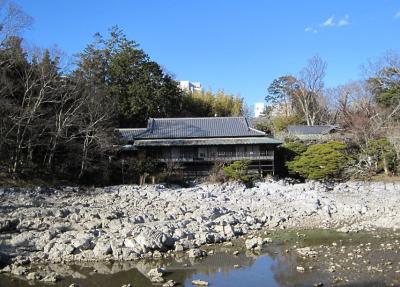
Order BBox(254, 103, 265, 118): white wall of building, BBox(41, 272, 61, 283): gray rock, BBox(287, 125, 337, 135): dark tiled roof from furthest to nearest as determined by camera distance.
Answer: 1. BBox(254, 103, 265, 118): white wall of building
2. BBox(287, 125, 337, 135): dark tiled roof
3. BBox(41, 272, 61, 283): gray rock

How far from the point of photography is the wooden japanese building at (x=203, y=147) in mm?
34094

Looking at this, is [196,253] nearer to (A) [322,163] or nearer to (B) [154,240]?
(B) [154,240]

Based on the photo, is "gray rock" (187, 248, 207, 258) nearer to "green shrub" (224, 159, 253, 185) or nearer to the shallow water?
the shallow water

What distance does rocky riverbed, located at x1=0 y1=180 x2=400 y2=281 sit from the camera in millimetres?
13625

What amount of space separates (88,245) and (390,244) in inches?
362

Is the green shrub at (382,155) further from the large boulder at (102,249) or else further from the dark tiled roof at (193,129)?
the large boulder at (102,249)

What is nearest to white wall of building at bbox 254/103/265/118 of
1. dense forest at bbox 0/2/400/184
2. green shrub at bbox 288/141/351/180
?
dense forest at bbox 0/2/400/184

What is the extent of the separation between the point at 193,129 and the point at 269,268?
82.5 ft

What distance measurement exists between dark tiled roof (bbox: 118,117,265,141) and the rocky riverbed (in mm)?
8946

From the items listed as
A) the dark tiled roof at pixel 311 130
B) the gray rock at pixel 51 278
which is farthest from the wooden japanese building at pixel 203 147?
the gray rock at pixel 51 278

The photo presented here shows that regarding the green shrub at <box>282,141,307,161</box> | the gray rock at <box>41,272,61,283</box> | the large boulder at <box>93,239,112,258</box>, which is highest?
the green shrub at <box>282,141,307,161</box>

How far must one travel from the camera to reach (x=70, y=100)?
3053cm

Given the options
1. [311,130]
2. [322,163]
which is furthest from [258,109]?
[322,163]

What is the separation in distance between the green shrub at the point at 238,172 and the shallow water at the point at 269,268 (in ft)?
51.4
